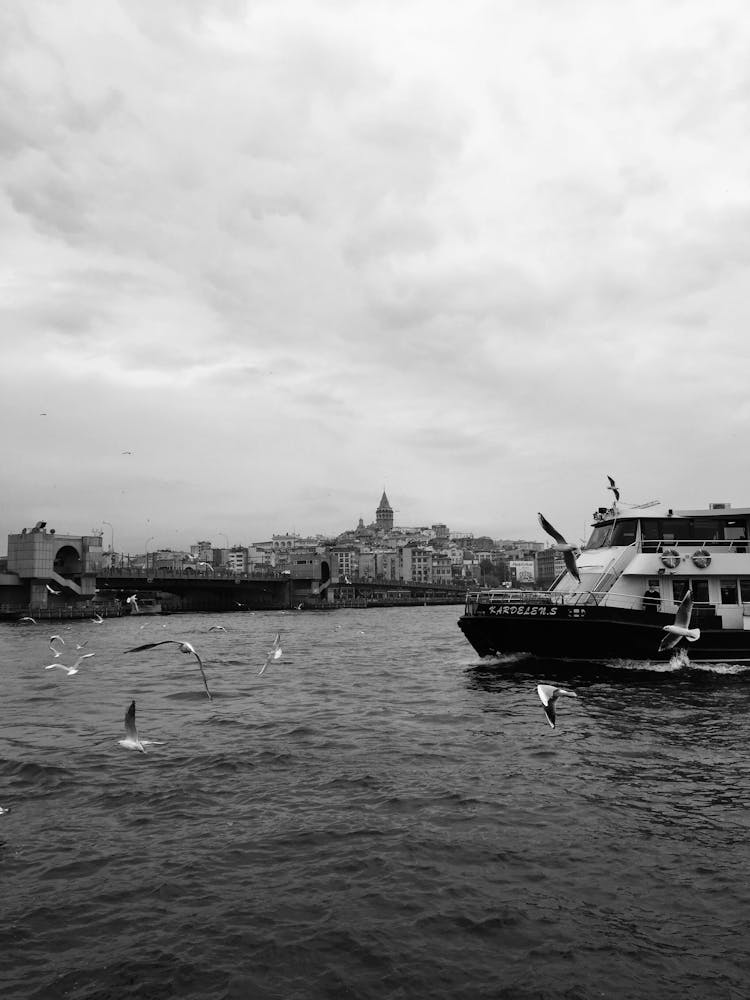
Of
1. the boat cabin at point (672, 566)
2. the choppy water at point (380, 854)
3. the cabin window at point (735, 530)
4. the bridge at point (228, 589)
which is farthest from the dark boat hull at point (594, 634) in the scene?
the bridge at point (228, 589)

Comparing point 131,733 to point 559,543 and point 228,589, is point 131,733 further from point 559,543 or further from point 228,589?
point 228,589

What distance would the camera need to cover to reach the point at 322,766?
13938 mm

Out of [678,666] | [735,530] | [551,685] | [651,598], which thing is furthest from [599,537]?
[551,685]

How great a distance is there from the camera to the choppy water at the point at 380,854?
7191mm

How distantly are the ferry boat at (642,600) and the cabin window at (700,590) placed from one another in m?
0.04

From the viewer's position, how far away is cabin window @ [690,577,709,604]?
28.2 meters

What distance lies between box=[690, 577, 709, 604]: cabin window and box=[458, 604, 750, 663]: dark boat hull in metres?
0.81

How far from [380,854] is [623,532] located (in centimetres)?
2246

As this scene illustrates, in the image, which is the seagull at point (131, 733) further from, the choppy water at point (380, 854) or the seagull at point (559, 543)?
the seagull at point (559, 543)

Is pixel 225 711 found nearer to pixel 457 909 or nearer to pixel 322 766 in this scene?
pixel 322 766

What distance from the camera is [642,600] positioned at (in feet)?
91.8

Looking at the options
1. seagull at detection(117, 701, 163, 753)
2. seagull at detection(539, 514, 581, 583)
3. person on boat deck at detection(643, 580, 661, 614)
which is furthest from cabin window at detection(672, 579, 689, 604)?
seagull at detection(117, 701, 163, 753)

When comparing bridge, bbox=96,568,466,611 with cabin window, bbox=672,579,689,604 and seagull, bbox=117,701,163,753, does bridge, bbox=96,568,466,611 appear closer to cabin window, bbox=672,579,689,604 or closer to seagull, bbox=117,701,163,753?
cabin window, bbox=672,579,689,604

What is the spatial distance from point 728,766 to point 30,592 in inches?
3513
